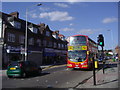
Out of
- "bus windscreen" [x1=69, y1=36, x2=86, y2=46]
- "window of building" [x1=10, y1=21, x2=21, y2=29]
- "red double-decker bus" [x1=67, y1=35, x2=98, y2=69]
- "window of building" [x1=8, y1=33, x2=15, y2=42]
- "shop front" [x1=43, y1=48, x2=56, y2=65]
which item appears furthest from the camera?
"shop front" [x1=43, y1=48, x2=56, y2=65]

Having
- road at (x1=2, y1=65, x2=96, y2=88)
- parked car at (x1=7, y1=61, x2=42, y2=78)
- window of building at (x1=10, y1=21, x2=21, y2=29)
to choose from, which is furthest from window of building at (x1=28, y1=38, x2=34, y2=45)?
road at (x1=2, y1=65, x2=96, y2=88)

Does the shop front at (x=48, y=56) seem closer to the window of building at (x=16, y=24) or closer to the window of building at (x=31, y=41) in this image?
the window of building at (x=31, y=41)

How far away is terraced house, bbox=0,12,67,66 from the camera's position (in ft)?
88.3

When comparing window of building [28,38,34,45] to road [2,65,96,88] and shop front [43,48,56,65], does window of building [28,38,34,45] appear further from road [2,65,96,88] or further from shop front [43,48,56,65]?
road [2,65,96,88]

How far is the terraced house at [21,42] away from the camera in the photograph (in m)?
26.9

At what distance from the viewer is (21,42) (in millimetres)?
31125

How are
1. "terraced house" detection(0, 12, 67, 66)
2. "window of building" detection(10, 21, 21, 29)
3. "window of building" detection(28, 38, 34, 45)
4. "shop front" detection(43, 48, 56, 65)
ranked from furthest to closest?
1. "shop front" detection(43, 48, 56, 65)
2. "window of building" detection(28, 38, 34, 45)
3. "window of building" detection(10, 21, 21, 29)
4. "terraced house" detection(0, 12, 67, 66)

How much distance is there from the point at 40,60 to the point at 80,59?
1979 cm

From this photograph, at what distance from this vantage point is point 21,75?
1309cm

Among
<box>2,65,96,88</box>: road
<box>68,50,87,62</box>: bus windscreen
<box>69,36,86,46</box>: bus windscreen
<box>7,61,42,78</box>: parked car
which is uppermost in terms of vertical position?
<box>69,36,86,46</box>: bus windscreen

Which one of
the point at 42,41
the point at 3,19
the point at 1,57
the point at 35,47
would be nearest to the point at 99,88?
the point at 1,57

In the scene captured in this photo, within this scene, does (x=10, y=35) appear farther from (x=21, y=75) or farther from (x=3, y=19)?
(x=21, y=75)

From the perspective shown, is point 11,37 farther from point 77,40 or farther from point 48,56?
point 48,56

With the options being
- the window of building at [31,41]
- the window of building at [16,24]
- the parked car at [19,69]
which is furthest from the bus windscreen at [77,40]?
the window of building at [31,41]
